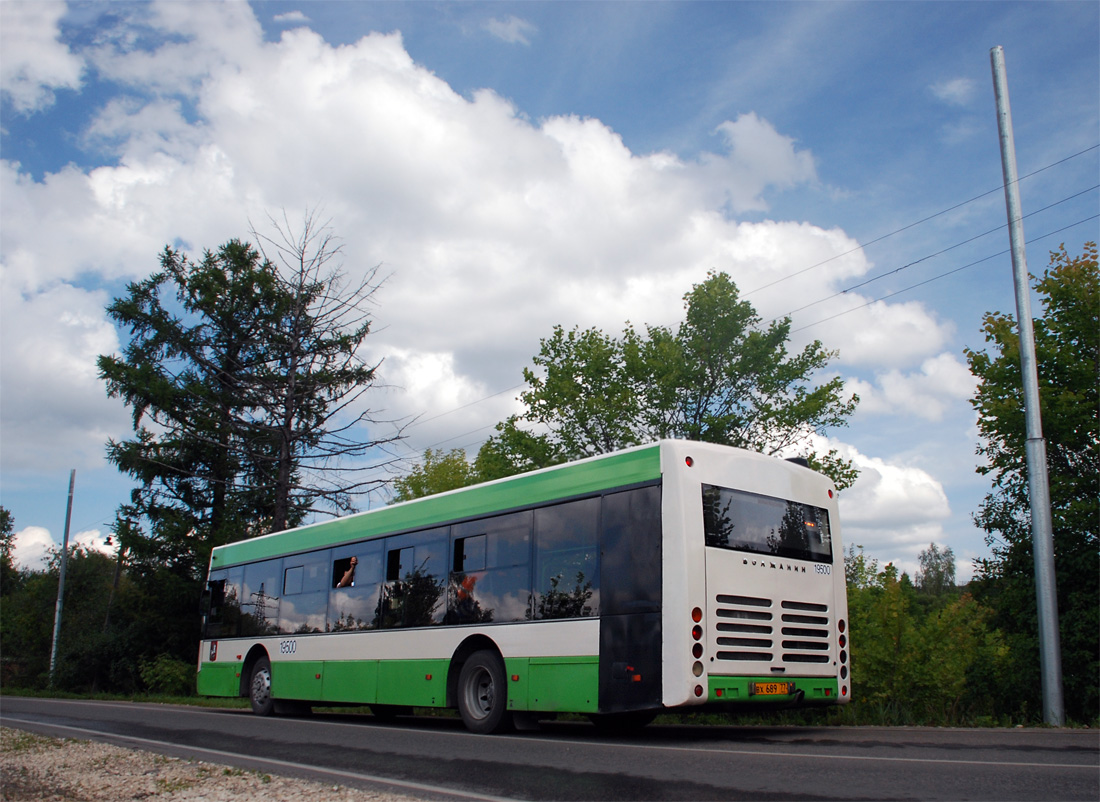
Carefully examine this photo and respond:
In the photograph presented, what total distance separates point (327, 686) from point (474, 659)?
4.23 m

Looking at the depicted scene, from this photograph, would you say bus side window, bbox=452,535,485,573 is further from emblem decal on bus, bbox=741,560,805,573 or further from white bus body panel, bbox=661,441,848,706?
emblem decal on bus, bbox=741,560,805,573

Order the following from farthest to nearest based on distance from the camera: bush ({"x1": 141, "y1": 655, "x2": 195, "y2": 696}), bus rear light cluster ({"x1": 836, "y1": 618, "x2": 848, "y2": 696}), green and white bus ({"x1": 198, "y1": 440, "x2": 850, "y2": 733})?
bush ({"x1": 141, "y1": 655, "x2": 195, "y2": 696}), bus rear light cluster ({"x1": 836, "y1": 618, "x2": 848, "y2": 696}), green and white bus ({"x1": 198, "y1": 440, "x2": 850, "y2": 733})

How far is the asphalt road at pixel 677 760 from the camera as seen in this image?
230 inches

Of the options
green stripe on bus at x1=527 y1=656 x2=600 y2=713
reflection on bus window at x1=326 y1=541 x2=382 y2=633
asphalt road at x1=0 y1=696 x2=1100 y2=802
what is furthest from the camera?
reflection on bus window at x1=326 y1=541 x2=382 y2=633

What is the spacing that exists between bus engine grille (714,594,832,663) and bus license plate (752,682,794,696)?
0.24 m

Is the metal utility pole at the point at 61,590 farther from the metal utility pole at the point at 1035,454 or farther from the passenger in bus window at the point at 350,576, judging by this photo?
the metal utility pole at the point at 1035,454

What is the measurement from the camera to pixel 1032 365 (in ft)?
41.2

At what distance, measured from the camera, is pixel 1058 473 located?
26812 millimetres

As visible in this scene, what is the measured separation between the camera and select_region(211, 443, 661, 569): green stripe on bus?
32.3 ft

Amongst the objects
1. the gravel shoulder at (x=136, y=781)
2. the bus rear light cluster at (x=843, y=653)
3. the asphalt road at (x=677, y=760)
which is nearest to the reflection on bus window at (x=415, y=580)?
the asphalt road at (x=677, y=760)

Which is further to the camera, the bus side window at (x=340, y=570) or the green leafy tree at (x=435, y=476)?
the green leafy tree at (x=435, y=476)

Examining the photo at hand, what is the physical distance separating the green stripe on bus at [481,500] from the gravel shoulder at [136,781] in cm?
443

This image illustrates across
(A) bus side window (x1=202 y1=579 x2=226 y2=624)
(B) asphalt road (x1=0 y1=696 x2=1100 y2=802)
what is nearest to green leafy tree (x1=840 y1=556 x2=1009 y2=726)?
(B) asphalt road (x1=0 y1=696 x2=1100 y2=802)

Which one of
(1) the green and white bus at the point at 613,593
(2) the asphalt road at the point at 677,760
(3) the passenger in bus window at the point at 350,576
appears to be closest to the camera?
(2) the asphalt road at the point at 677,760
